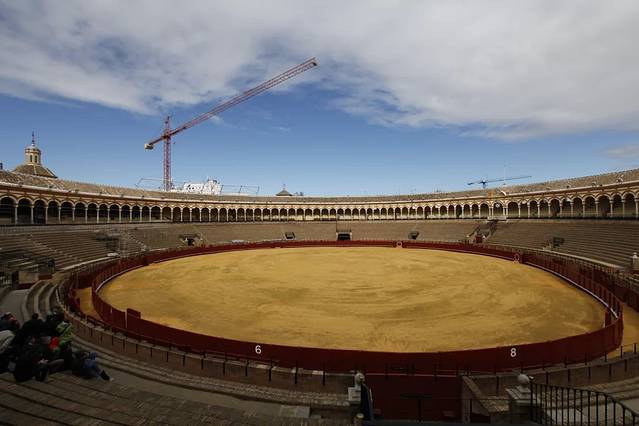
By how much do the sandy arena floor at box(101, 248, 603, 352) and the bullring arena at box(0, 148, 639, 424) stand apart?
14 cm

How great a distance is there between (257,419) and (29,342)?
18.5ft

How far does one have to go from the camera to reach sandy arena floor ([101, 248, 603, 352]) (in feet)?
45.6

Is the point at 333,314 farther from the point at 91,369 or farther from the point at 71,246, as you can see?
the point at 71,246

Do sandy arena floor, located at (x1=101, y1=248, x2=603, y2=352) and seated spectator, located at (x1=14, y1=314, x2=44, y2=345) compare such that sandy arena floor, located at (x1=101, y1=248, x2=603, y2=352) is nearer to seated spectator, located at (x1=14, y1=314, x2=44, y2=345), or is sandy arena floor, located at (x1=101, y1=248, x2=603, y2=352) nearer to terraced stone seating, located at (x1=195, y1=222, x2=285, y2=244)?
seated spectator, located at (x1=14, y1=314, x2=44, y2=345)

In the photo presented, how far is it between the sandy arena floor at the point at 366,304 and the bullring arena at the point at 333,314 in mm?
136

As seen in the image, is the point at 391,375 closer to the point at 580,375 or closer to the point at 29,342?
the point at 580,375

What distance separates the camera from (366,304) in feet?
60.2

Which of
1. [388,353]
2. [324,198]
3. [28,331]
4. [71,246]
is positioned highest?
[324,198]

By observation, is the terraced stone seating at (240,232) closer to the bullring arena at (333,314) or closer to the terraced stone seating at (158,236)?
the terraced stone seating at (158,236)

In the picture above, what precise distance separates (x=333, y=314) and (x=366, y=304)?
8.34ft

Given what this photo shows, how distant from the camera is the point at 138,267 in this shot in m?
32.0

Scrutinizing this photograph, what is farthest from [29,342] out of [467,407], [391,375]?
[467,407]

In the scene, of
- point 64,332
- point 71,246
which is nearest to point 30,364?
point 64,332

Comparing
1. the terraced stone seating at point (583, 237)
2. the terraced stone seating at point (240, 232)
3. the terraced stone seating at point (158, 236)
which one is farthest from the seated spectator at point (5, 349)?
the terraced stone seating at point (240, 232)
